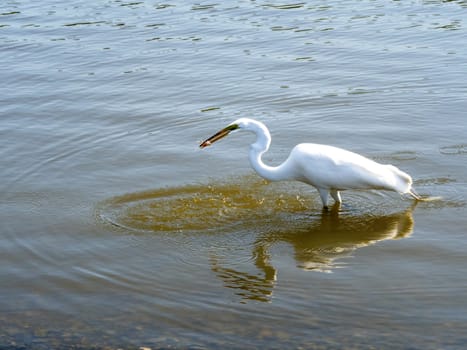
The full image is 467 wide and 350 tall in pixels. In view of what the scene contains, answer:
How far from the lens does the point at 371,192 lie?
378 inches

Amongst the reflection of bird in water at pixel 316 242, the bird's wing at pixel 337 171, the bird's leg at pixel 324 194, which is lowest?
the reflection of bird in water at pixel 316 242

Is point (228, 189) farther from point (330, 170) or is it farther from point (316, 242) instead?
point (316, 242)

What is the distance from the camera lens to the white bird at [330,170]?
8.87 meters

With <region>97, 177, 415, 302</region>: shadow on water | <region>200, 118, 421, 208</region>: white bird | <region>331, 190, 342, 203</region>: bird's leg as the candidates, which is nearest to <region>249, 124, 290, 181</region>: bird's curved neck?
<region>200, 118, 421, 208</region>: white bird

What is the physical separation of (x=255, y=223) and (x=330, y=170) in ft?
3.27

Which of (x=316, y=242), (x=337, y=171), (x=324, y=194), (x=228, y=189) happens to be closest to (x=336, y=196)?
(x=324, y=194)

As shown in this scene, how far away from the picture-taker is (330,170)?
29.0ft

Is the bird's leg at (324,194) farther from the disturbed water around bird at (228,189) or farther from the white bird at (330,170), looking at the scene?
the disturbed water around bird at (228,189)

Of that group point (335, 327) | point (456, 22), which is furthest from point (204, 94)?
point (335, 327)

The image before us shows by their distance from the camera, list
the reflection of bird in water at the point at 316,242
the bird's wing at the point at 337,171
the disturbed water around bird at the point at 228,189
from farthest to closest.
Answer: the bird's wing at the point at 337,171 < the reflection of bird in water at the point at 316,242 < the disturbed water around bird at the point at 228,189

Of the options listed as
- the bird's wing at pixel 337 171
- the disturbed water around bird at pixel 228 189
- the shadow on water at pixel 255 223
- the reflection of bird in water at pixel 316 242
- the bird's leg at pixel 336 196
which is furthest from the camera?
the bird's leg at pixel 336 196

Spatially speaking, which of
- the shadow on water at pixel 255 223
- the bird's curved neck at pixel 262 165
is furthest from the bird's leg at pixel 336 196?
the bird's curved neck at pixel 262 165

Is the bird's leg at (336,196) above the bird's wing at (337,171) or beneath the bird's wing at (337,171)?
beneath

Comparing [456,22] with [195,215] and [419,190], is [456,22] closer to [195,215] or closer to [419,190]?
[419,190]
